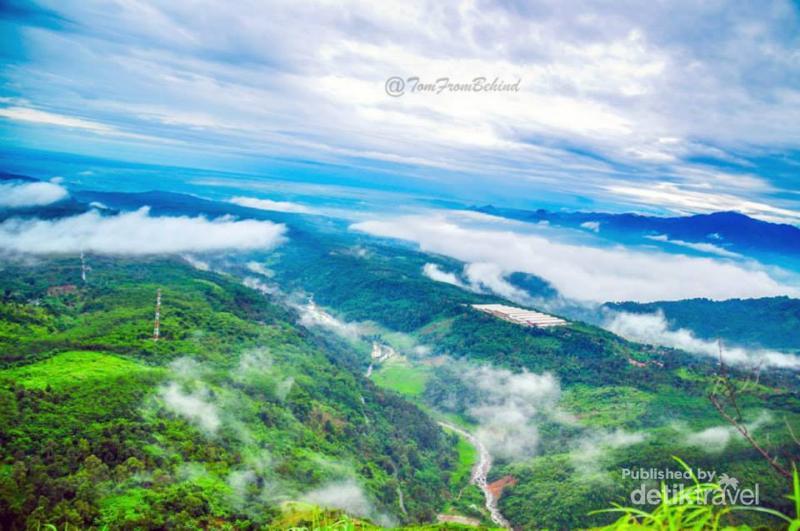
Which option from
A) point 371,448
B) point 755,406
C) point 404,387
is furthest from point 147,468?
point 755,406

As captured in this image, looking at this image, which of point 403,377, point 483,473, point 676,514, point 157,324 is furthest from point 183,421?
point 403,377

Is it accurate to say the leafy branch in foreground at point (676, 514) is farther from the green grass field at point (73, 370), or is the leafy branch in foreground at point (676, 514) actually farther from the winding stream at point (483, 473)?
the winding stream at point (483, 473)

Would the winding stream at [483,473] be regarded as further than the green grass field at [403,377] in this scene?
No

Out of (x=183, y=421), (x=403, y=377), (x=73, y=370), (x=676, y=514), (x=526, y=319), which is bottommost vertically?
(x=403, y=377)

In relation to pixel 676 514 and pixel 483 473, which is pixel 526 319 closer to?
pixel 483 473

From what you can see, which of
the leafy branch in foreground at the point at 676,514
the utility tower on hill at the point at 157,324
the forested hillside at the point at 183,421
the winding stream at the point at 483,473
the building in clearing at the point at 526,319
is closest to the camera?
the leafy branch in foreground at the point at 676,514

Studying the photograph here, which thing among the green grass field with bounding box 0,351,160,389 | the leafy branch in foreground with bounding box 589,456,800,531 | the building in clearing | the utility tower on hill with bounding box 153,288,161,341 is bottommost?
the building in clearing

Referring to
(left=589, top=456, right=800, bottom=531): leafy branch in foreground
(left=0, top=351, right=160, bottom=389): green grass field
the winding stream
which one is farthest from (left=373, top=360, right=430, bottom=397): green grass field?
(left=589, top=456, right=800, bottom=531): leafy branch in foreground

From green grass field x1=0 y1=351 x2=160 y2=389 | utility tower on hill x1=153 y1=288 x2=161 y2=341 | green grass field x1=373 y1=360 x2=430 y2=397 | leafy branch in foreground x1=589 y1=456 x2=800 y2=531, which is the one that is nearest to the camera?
leafy branch in foreground x1=589 y1=456 x2=800 y2=531

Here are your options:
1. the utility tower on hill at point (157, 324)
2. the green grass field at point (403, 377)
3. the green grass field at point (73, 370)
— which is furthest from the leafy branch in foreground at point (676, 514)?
the green grass field at point (403, 377)

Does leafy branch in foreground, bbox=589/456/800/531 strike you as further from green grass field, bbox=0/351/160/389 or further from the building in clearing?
the building in clearing
